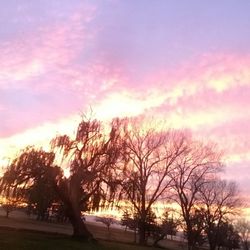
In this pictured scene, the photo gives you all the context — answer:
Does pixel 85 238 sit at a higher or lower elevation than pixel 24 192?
lower

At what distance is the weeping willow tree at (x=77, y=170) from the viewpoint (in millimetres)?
32344

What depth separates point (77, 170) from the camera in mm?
33125

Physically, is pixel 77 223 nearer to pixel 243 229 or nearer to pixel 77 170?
pixel 77 170

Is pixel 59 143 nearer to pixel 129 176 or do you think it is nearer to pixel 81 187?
pixel 81 187

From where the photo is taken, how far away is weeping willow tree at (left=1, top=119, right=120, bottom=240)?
32.3 meters

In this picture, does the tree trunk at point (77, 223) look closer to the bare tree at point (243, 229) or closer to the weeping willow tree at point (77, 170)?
the weeping willow tree at point (77, 170)

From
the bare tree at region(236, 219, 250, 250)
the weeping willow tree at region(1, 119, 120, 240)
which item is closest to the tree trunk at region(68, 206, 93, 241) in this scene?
the weeping willow tree at region(1, 119, 120, 240)

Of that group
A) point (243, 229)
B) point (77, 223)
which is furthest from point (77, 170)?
point (243, 229)

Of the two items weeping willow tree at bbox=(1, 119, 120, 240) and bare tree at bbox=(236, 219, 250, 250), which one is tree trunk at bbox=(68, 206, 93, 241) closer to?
weeping willow tree at bbox=(1, 119, 120, 240)

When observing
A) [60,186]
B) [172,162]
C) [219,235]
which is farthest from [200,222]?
[60,186]

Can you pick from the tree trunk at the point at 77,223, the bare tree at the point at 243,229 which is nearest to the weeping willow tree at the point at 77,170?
the tree trunk at the point at 77,223

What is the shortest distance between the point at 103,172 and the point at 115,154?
192cm

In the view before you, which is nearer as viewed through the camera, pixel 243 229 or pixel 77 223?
pixel 77 223

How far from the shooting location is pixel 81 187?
3338 cm
